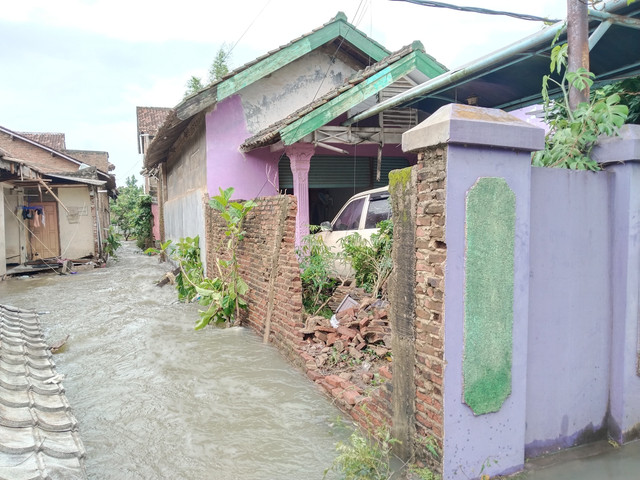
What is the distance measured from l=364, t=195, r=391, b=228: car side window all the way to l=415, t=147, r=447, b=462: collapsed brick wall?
376cm

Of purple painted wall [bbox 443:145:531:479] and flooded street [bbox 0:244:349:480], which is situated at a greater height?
purple painted wall [bbox 443:145:531:479]

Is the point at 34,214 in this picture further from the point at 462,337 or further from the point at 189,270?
the point at 462,337

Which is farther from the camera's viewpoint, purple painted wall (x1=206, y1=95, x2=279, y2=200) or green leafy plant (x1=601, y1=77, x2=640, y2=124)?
purple painted wall (x1=206, y1=95, x2=279, y2=200)

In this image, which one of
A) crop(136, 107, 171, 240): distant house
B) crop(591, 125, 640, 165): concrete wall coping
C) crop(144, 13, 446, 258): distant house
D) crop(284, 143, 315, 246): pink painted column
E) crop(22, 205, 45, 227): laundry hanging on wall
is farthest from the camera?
crop(136, 107, 171, 240): distant house

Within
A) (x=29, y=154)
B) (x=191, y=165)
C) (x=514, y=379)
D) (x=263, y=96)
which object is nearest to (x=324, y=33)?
(x=263, y=96)

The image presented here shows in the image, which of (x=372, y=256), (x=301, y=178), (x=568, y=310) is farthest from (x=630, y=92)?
(x=301, y=178)

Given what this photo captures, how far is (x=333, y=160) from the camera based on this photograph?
1069 centimetres

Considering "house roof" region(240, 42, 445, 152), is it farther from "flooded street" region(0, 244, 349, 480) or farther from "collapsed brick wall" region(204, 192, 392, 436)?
"flooded street" region(0, 244, 349, 480)

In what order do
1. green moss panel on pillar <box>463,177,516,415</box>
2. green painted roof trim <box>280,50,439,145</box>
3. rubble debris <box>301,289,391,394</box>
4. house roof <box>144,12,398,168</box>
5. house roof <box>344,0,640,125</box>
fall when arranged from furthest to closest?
house roof <box>144,12,398,168</box> < green painted roof trim <box>280,50,439,145</box> < rubble debris <box>301,289,391,394</box> < house roof <box>344,0,640,125</box> < green moss panel on pillar <box>463,177,516,415</box>

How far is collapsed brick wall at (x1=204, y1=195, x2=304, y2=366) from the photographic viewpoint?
19.1ft

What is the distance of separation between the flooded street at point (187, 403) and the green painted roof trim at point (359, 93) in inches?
138

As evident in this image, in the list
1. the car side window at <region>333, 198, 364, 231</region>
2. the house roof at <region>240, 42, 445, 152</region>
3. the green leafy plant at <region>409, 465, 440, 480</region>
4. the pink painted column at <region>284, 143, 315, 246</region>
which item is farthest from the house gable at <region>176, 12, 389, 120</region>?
the green leafy plant at <region>409, 465, 440, 480</region>

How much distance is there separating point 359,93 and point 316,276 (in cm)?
358

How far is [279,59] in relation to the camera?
9539 millimetres
